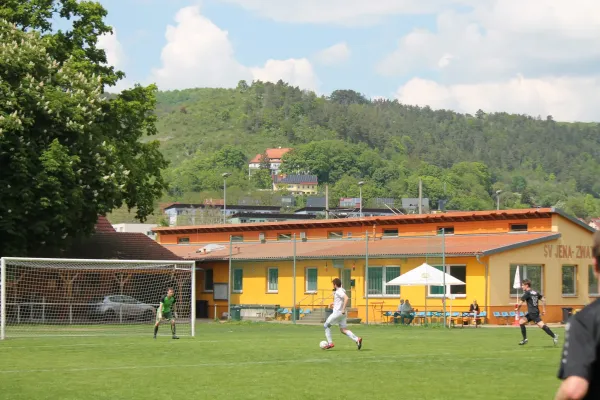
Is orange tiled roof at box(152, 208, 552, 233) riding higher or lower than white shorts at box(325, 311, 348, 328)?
higher

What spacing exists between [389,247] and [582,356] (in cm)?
4813

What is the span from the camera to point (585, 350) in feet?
18.1

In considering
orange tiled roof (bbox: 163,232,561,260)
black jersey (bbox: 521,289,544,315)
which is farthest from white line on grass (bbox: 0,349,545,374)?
orange tiled roof (bbox: 163,232,561,260)

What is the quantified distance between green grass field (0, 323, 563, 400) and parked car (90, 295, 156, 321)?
386 inches

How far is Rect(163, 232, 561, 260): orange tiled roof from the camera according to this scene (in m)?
49.0

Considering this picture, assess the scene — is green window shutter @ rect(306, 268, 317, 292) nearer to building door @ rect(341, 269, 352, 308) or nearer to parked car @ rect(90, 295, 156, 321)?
building door @ rect(341, 269, 352, 308)

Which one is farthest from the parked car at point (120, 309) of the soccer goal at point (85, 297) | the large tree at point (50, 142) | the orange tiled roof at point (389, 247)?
the orange tiled roof at point (389, 247)

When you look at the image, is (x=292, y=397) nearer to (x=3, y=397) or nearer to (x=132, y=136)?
(x=3, y=397)

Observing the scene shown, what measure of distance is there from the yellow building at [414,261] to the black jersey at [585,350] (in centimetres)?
3872

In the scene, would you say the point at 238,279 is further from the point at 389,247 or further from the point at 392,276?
the point at 392,276

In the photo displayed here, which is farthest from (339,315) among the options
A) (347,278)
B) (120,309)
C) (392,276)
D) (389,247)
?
(347,278)

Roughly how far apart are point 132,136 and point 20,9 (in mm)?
7983

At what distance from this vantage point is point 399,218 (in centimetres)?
5716

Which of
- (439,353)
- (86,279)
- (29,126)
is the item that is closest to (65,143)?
(29,126)
